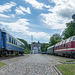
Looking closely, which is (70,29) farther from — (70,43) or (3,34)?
(3,34)

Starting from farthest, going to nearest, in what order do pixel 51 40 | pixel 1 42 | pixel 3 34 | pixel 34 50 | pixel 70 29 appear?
pixel 34 50
pixel 51 40
pixel 70 29
pixel 3 34
pixel 1 42

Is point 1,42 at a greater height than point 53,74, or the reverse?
point 1,42

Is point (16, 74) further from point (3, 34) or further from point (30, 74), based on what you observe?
point (3, 34)

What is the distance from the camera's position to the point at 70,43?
21297 mm

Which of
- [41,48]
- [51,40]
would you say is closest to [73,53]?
[51,40]

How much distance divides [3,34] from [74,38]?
35.3 ft

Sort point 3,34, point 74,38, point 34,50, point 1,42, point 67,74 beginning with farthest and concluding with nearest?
1. point 34,50
2. point 74,38
3. point 3,34
4. point 1,42
5. point 67,74

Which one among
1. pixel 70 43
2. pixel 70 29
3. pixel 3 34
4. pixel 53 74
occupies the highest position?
pixel 70 29

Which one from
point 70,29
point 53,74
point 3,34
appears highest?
point 70,29

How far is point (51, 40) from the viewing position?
334ft

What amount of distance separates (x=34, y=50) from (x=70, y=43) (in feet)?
391

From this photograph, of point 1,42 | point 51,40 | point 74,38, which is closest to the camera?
point 1,42

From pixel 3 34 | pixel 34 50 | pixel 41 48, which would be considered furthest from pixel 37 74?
pixel 41 48

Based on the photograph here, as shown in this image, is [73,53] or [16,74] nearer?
[16,74]
